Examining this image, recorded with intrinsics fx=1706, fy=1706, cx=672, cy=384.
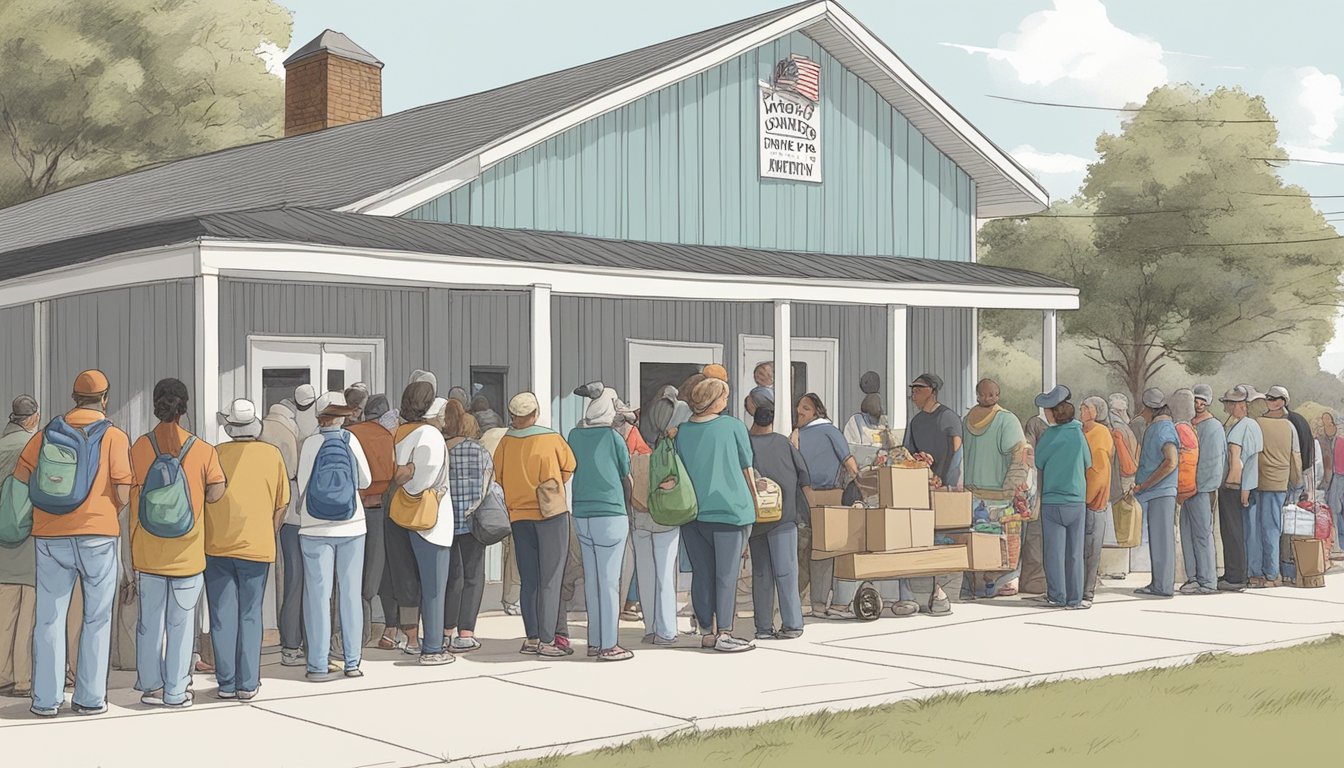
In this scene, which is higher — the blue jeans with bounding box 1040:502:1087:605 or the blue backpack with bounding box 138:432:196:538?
the blue backpack with bounding box 138:432:196:538

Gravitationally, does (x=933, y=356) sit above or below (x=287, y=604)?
above

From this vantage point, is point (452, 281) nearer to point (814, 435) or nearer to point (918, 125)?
point (814, 435)

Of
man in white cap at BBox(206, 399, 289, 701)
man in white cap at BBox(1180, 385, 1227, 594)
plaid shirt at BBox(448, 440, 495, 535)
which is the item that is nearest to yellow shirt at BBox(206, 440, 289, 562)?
man in white cap at BBox(206, 399, 289, 701)

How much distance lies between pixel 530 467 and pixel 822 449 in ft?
8.77

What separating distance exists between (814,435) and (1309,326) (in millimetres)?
52682

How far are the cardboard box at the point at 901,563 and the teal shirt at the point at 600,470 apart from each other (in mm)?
2468

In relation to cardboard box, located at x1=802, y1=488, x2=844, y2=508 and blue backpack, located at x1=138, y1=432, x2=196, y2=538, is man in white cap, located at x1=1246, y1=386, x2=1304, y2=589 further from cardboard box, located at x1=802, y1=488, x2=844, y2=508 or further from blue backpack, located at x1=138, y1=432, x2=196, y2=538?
blue backpack, located at x1=138, y1=432, x2=196, y2=538

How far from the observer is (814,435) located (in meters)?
12.7

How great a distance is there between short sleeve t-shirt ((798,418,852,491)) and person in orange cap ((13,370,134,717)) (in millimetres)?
5277

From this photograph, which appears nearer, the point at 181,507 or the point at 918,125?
the point at 181,507

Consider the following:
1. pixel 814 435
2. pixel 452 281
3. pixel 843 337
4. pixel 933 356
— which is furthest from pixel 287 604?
pixel 933 356

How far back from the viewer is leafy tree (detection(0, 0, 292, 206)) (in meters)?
41.6

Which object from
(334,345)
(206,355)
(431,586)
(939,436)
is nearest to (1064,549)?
(939,436)

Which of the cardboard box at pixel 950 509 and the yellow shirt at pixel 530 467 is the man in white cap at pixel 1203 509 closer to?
the cardboard box at pixel 950 509
